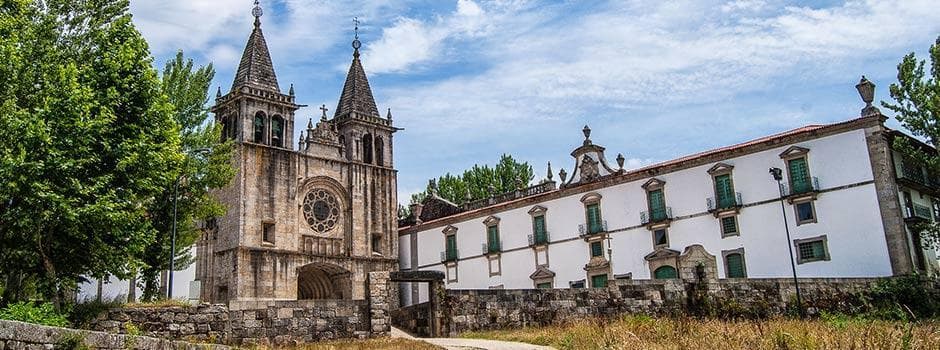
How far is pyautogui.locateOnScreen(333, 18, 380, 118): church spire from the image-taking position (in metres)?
44.9

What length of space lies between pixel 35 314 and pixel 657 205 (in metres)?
26.1

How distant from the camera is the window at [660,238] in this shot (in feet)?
112

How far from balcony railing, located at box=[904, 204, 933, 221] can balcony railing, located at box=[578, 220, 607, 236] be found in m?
12.4

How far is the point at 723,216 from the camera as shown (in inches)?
1278

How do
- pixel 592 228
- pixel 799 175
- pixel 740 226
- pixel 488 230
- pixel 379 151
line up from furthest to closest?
pixel 379 151
pixel 488 230
pixel 592 228
pixel 740 226
pixel 799 175

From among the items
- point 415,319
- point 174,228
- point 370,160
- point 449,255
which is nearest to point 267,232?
point 370,160

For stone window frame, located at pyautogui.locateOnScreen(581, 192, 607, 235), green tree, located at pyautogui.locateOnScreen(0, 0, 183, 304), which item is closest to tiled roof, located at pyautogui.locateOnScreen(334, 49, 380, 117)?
stone window frame, located at pyautogui.locateOnScreen(581, 192, 607, 235)

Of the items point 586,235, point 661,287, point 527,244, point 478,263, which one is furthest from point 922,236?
point 478,263

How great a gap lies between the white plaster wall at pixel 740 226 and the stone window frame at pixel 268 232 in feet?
34.0

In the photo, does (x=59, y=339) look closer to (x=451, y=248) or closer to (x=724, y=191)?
(x=724, y=191)

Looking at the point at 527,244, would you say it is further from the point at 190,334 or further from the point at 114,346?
the point at 114,346

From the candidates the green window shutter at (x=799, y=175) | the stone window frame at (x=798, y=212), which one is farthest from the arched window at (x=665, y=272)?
the green window shutter at (x=799, y=175)

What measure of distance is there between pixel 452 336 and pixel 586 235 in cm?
1549

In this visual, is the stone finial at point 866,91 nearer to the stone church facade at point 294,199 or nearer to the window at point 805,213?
the window at point 805,213
